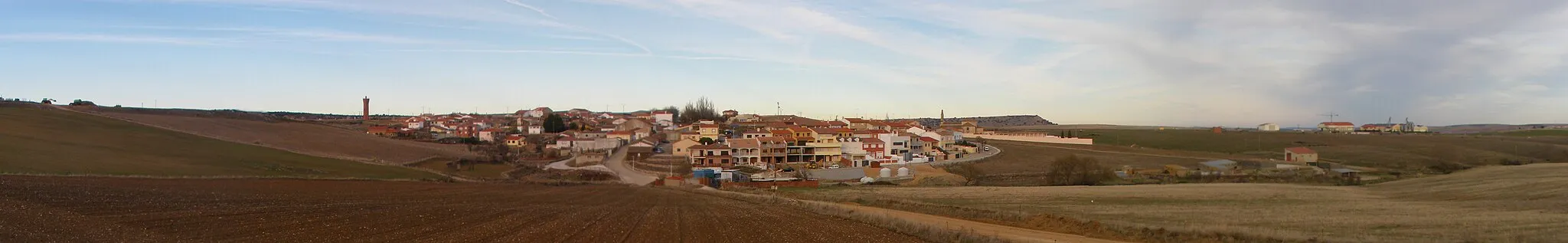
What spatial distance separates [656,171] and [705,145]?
8.51 m

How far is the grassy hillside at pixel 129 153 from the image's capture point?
2711 cm

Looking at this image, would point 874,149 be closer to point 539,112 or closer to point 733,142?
point 733,142

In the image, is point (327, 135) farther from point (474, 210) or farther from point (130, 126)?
point (474, 210)

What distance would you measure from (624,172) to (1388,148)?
61834 millimetres

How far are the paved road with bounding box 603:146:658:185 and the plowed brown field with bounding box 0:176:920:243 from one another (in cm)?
1806

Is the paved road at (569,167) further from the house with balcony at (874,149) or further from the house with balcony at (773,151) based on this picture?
the house with balcony at (874,149)

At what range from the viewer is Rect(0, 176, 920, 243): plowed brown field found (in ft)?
42.6

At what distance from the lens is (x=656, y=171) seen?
50625 millimetres

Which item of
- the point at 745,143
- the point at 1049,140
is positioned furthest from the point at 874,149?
the point at 1049,140

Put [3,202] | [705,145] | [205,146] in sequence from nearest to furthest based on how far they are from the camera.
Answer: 1. [3,202]
2. [205,146]
3. [705,145]

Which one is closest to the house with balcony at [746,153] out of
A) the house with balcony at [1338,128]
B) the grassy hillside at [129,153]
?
the grassy hillside at [129,153]

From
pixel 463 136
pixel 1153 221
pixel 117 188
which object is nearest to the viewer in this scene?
pixel 1153 221

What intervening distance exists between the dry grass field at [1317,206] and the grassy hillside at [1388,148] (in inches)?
953

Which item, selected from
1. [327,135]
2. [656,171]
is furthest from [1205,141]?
[327,135]
